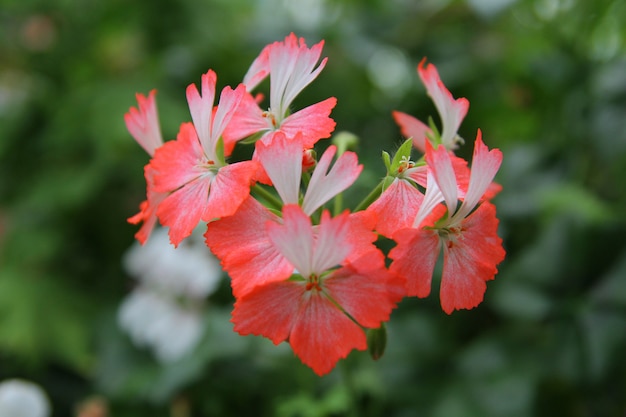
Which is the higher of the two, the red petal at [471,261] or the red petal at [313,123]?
the red petal at [313,123]

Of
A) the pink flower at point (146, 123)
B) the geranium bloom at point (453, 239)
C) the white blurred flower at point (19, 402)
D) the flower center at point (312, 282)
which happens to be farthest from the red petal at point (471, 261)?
the white blurred flower at point (19, 402)

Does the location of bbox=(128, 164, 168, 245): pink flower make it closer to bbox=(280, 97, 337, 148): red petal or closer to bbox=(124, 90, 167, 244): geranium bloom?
bbox=(124, 90, 167, 244): geranium bloom

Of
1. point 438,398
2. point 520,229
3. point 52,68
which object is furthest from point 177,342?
point 52,68

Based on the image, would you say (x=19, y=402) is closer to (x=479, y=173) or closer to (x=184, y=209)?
(x=184, y=209)

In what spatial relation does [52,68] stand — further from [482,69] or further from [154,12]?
[482,69]

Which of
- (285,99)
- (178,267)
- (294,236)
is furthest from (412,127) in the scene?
(178,267)

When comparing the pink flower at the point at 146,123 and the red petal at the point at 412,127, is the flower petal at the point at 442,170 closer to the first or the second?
the red petal at the point at 412,127

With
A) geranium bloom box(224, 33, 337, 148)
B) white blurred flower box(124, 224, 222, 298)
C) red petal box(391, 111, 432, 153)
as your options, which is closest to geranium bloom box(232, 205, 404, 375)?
geranium bloom box(224, 33, 337, 148)
